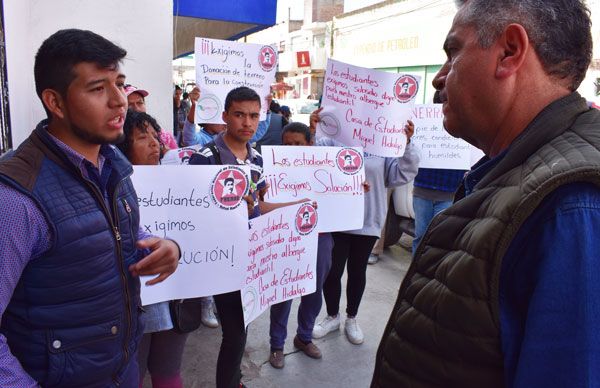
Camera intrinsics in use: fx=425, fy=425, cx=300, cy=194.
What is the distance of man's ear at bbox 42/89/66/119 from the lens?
1362 mm

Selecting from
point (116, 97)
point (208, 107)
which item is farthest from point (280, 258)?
point (208, 107)

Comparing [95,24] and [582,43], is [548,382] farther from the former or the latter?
[95,24]

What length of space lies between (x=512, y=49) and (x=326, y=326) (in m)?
3.11

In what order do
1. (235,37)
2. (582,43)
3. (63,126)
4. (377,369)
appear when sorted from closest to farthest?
(582,43) < (377,369) < (63,126) < (235,37)

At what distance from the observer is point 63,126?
1.39 m

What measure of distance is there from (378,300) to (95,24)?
368 centimetres

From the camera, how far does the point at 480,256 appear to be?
0.82 meters

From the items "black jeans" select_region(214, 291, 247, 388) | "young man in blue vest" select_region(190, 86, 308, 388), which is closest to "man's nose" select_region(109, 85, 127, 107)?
"young man in blue vest" select_region(190, 86, 308, 388)

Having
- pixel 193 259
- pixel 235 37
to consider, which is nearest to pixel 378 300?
pixel 193 259

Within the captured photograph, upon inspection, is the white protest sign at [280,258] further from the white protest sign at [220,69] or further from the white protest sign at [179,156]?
the white protest sign at [220,69]

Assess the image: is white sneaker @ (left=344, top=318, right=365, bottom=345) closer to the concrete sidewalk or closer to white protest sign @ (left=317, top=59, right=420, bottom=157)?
Answer: the concrete sidewalk

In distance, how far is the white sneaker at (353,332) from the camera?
3543 mm

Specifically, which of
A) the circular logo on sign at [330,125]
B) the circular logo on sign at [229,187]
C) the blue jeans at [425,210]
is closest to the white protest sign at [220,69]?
the circular logo on sign at [330,125]

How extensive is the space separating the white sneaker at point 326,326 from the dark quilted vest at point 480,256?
8.81 ft
